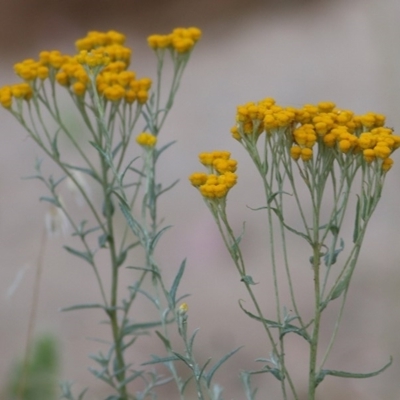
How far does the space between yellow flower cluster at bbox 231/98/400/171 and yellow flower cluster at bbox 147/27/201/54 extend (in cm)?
35

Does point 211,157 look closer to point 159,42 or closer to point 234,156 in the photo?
point 159,42

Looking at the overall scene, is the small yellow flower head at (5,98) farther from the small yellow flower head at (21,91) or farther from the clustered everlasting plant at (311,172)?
the clustered everlasting plant at (311,172)

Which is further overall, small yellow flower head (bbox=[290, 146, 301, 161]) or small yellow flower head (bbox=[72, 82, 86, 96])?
small yellow flower head (bbox=[72, 82, 86, 96])

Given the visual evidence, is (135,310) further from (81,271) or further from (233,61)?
(233,61)

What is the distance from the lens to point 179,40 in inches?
53.9

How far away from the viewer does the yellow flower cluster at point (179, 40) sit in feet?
4.47

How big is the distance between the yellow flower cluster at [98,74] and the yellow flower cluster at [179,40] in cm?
6

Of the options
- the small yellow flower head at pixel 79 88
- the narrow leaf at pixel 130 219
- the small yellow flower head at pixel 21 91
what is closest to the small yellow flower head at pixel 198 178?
the narrow leaf at pixel 130 219

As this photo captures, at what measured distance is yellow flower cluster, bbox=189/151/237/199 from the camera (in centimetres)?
100

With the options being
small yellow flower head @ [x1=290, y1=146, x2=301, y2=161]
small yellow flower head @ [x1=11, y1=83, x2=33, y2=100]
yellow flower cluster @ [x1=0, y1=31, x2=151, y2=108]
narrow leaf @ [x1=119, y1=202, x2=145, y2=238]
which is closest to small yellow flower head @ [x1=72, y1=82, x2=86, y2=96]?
yellow flower cluster @ [x1=0, y1=31, x2=151, y2=108]

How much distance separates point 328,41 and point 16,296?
9.40 feet

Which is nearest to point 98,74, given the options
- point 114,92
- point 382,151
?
point 114,92

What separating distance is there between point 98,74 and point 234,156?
A: 2.75 meters

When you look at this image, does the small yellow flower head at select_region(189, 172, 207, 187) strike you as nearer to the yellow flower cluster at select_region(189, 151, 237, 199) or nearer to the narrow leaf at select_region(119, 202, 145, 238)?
the yellow flower cluster at select_region(189, 151, 237, 199)
